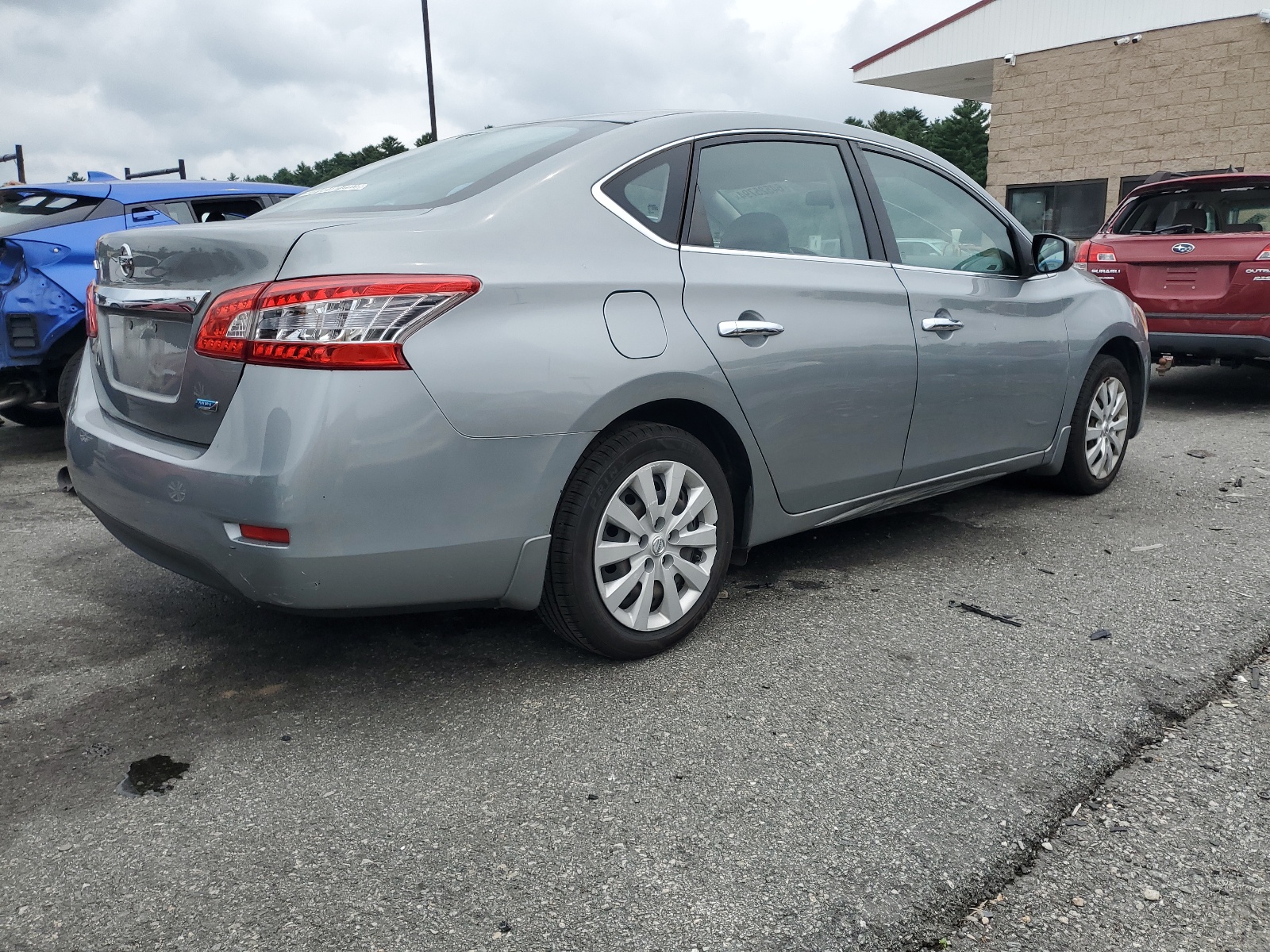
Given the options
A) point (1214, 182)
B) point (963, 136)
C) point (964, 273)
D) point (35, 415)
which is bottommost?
point (35, 415)

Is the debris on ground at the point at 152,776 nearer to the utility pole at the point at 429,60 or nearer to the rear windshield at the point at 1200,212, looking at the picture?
the rear windshield at the point at 1200,212

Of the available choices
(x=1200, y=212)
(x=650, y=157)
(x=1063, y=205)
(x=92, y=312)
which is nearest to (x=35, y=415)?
(x=92, y=312)

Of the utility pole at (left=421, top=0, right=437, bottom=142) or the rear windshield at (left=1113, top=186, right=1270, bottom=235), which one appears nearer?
the rear windshield at (left=1113, top=186, right=1270, bottom=235)

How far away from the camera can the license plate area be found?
2.81 metres

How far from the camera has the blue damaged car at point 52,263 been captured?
19.3 feet

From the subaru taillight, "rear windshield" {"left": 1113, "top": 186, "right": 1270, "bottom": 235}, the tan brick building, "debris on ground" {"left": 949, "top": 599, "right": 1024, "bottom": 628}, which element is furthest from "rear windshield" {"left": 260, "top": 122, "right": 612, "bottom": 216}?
the tan brick building

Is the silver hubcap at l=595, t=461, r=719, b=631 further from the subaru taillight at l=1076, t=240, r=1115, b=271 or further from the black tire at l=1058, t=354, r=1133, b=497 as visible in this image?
the subaru taillight at l=1076, t=240, r=1115, b=271

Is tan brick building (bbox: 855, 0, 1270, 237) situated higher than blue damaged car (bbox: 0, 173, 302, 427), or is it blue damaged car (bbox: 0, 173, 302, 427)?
tan brick building (bbox: 855, 0, 1270, 237)

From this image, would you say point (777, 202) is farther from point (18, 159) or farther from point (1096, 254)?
point (18, 159)

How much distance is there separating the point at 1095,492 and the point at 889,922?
12.1ft

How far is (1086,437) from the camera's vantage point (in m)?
4.98

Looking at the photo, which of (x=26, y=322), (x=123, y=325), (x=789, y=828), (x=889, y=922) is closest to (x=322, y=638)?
(x=123, y=325)

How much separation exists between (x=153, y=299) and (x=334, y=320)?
70 cm

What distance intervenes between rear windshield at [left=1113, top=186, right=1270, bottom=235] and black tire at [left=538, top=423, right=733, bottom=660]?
6353mm
